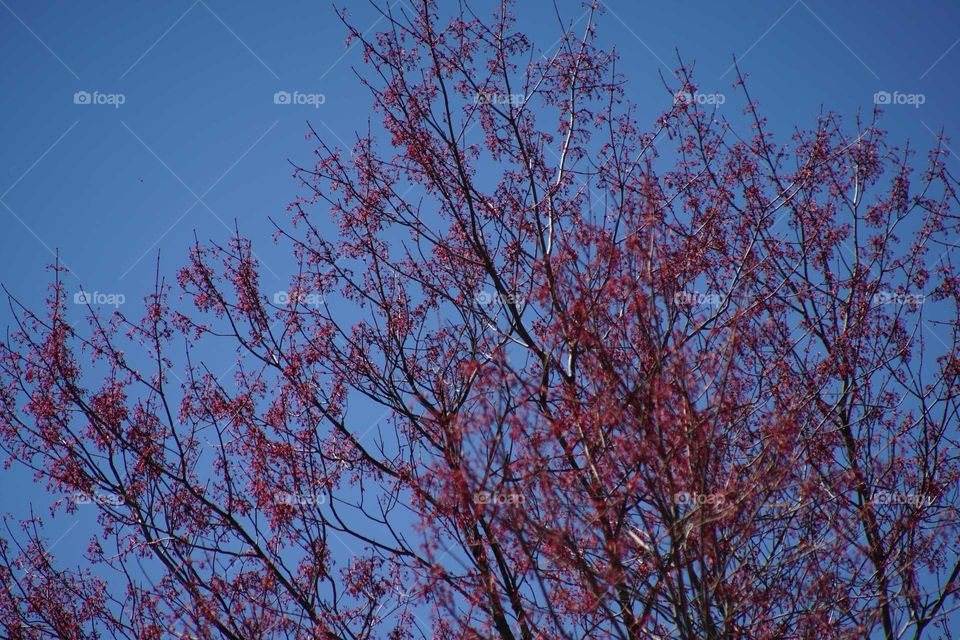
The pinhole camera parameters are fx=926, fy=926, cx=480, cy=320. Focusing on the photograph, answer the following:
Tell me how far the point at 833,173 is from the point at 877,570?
4912 mm

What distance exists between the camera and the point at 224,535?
8.66m

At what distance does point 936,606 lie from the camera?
8273 millimetres

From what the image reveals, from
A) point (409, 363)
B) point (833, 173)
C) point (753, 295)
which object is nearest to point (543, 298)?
point (409, 363)

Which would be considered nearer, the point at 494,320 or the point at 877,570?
the point at 877,570

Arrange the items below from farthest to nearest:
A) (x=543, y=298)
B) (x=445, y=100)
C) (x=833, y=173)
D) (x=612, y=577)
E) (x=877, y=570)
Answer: (x=833, y=173), (x=445, y=100), (x=877, y=570), (x=543, y=298), (x=612, y=577)

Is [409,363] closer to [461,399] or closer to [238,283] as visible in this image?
[461,399]

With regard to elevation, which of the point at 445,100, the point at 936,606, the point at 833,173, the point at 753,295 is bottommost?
the point at 936,606

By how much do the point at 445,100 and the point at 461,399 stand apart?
9.75 feet

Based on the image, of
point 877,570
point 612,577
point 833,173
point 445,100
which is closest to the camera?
point 612,577

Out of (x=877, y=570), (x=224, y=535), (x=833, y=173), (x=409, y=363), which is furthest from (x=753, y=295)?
(x=224, y=535)

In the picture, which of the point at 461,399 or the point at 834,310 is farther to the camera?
the point at 834,310

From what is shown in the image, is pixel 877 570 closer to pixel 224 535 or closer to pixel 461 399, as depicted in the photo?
pixel 461 399

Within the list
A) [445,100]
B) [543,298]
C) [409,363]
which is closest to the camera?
[543,298]

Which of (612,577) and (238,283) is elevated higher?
(238,283)
